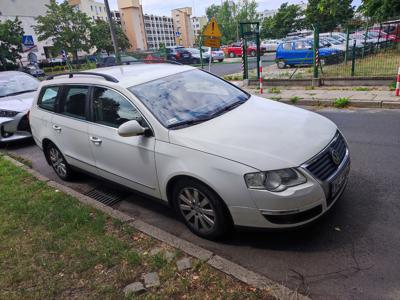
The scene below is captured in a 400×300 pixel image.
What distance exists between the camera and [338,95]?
973cm

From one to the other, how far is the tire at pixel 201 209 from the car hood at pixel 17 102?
19.5 feet

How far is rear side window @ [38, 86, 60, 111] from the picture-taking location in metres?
4.89

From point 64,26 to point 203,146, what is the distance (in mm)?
42054

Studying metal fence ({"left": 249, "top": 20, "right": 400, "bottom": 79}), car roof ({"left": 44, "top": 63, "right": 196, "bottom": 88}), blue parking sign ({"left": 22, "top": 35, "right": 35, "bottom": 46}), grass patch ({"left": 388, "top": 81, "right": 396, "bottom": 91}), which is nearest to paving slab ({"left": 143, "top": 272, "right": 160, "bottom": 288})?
car roof ({"left": 44, "top": 63, "right": 196, "bottom": 88})

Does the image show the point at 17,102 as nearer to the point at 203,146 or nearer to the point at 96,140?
the point at 96,140

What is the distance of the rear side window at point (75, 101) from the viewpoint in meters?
4.26

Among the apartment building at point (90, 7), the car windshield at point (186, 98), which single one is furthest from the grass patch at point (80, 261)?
A: the apartment building at point (90, 7)

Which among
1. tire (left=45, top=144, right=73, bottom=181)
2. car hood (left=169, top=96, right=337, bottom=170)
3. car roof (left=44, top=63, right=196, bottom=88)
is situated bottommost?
tire (left=45, top=144, right=73, bottom=181)

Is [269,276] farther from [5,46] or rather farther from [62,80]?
[5,46]

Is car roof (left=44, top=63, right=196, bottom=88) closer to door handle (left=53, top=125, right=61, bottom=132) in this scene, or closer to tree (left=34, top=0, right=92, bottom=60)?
door handle (left=53, top=125, right=61, bottom=132)

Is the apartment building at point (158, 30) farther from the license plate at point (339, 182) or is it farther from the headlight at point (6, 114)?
the license plate at point (339, 182)

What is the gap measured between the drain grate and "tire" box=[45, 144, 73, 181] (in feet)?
1.93

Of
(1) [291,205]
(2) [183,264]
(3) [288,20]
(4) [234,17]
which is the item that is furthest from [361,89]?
(4) [234,17]

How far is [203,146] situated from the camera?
9.86ft
